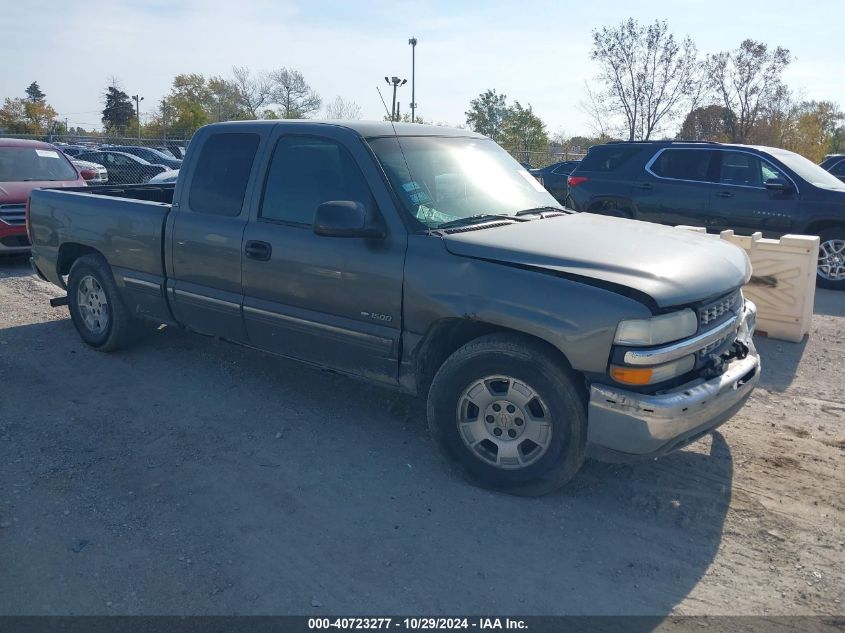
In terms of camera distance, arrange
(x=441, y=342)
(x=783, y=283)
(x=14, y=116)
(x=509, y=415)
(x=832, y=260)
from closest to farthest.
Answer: (x=509, y=415)
(x=441, y=342)
(x=783, y=283)
(x=832, y=260)
(x=14, y=116)

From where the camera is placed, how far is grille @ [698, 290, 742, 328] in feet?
12.1

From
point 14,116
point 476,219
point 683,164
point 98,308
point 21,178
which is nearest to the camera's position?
point 476,219

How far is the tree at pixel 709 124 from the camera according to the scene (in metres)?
29.8

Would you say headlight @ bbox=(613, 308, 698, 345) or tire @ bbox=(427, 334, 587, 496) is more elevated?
headlight @ bbox=(613, 308, 698, 345)

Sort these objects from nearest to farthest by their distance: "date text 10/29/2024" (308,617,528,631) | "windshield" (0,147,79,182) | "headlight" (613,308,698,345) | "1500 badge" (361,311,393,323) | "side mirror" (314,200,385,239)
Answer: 1. "date text 10/29/2024" (308,617,528,631)
2. "headlight" (613,308,698,345)
3. "side mirror" (314,200,385,239)
4. "1500 badge" (361,311,393,323)
5. "windshield" (0,147,79,182)

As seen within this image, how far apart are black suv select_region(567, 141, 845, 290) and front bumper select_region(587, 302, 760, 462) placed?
6611 millimetres

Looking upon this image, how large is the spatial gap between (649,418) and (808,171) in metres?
7.89

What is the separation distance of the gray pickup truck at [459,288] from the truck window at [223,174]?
0.01 metres

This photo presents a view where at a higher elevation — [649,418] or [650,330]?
[650,330]

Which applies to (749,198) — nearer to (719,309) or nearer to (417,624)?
(719,309)

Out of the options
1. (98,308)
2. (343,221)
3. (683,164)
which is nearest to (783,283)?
(683,164)

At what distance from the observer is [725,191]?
963 centimetres

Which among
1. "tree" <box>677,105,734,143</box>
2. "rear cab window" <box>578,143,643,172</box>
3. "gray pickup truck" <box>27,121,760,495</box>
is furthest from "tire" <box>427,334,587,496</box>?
"tree" <box>677,105,734,143</box>

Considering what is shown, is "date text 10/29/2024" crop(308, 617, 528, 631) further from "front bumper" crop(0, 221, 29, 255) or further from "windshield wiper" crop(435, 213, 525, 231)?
"front bumper" crop(0, 221, 29, 255)
